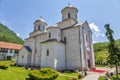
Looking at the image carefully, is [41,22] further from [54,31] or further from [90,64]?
[90,64]

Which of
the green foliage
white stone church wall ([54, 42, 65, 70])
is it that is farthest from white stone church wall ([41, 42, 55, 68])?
the green foliage

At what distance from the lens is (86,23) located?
27.2 metres

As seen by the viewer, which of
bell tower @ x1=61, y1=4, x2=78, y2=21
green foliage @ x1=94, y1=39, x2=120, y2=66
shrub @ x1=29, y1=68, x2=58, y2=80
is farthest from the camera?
green foliage @ x1=94, y1=39, x2=120, y2=66

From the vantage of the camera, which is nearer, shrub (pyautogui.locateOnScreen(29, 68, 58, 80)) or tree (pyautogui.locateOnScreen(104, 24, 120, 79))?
shrub (pyautogui.locateOnScreen(29, 68, 58, 80))

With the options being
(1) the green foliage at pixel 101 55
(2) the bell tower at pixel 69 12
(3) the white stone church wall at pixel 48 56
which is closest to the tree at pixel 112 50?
(1) the green foliage at pixel 101 55

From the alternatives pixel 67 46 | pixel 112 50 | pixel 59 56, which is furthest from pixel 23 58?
pixel 112 50

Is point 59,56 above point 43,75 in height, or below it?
above

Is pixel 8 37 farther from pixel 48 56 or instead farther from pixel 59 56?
pixel 59 56

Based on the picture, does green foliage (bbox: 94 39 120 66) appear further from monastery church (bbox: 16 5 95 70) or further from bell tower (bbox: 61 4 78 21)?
bell tower (bbox: 61 4 78 21)

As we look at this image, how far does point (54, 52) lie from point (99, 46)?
48.5m

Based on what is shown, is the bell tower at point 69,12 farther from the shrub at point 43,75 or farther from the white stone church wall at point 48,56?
the shrub at point 43,75

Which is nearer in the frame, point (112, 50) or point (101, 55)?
point (112, 50)

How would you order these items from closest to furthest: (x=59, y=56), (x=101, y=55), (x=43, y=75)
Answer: (x=43, y=75) < (x=59, y=56) < (x=101, y=55)

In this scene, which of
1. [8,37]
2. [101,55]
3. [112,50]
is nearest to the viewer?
[112,50]
